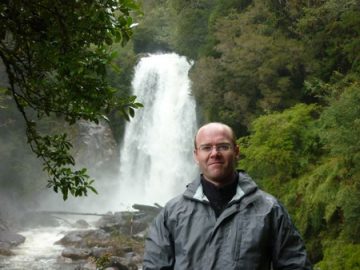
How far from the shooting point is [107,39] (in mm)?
3746

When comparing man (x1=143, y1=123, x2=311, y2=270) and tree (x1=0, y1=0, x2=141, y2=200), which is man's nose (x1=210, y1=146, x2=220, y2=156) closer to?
man (x1=143, y1=123, x2=311, y2=270)

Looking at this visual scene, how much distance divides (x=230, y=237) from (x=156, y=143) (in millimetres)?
23993

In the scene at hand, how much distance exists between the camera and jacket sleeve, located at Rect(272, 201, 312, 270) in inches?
98.9

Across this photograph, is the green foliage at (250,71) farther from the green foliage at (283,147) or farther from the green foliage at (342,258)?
the green foliage at (342,258)

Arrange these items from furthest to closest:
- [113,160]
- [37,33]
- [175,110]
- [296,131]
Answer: [113,160] < [175,110] < [296,131] < [37,33]

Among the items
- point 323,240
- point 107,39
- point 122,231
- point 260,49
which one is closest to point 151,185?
point 122,231

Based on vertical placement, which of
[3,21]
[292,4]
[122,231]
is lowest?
[122,231]

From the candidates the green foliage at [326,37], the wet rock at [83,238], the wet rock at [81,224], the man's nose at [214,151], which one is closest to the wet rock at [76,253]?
the wet rock at [83,238]

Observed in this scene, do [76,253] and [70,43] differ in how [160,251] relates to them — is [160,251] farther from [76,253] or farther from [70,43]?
[76,253]

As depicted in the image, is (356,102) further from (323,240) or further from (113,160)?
(113,160)

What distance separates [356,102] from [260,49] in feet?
28.7

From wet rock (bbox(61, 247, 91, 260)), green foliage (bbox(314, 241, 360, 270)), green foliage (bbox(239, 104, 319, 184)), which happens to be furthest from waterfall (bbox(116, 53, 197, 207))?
green foliage (bbox(314, 241, 360, 270))

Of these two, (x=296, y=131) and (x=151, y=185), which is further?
(x=151, y=185)

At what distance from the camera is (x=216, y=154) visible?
2688mm
